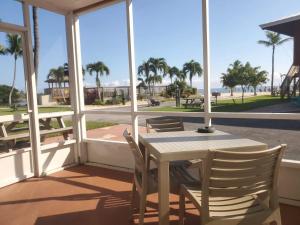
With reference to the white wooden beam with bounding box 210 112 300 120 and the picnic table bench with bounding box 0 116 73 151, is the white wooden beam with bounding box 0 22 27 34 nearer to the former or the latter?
the picnic table bench with bounding box 0 116 73 151

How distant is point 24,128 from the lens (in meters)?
3.98

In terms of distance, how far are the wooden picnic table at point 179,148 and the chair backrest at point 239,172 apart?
0.26 m

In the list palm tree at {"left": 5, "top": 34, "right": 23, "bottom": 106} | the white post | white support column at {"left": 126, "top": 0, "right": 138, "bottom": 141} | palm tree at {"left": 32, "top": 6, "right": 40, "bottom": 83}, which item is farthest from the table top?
palm tree at {"left": 32, "top": 6, "right": 40, "bottom": 83}

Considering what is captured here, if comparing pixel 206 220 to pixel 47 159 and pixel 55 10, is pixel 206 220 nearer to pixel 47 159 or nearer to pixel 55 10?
pixel 47 159

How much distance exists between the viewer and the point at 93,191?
136 inches

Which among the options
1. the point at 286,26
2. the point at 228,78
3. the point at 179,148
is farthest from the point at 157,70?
the point at 179,148

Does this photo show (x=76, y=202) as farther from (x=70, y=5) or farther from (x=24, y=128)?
(x=70, y=5)

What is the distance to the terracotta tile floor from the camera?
268cm

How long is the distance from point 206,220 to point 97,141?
3.18 m

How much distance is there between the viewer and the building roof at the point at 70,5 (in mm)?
4023

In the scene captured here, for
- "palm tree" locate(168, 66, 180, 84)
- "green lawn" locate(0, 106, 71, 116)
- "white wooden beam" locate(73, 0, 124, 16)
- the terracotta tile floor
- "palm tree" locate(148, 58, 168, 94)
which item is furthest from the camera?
"palm tree" locate(148, 58, 168, 94)

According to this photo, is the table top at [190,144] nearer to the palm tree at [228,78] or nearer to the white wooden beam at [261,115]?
the white wooden beam at [261,115]

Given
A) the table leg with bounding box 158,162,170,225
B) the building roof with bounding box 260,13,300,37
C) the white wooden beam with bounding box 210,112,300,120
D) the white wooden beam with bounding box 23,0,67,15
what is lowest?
the table leg with bounding box 158,162,170,225

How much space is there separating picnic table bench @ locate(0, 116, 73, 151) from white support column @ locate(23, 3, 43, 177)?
0.37ft
